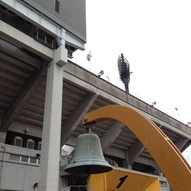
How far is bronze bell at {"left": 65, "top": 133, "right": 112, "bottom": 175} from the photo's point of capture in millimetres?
5352

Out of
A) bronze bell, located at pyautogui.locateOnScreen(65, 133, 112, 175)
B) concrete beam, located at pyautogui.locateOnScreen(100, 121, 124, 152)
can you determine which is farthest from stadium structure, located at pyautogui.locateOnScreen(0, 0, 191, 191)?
bronze bell, located at pyautogui.locateOnScreen(65, 133, 112, 175)

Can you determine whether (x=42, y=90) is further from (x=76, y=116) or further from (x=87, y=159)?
(x=87, y=159)

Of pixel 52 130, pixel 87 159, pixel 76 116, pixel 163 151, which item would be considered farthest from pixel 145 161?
pixel 163 151

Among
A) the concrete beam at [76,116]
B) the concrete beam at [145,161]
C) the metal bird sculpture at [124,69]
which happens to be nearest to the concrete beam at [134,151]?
the concrete beam at [145,161]

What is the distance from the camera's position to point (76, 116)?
19.8 metres

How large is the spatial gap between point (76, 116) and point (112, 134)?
4.89m

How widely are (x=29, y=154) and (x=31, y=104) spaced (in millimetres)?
3690

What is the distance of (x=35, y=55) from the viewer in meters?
16.7

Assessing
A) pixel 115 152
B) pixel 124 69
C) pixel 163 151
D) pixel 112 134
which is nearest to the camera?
pixel 163 151

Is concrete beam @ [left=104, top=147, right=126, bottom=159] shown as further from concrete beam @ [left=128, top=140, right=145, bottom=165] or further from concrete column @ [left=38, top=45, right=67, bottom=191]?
concrete column @ [left=38, top=45, right=67, bottom=191]

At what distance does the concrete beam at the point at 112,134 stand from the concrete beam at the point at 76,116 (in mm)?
4432

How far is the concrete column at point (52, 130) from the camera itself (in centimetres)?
1305

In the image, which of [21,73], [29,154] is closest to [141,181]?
[29,154]

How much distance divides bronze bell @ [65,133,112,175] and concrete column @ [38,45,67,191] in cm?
798
